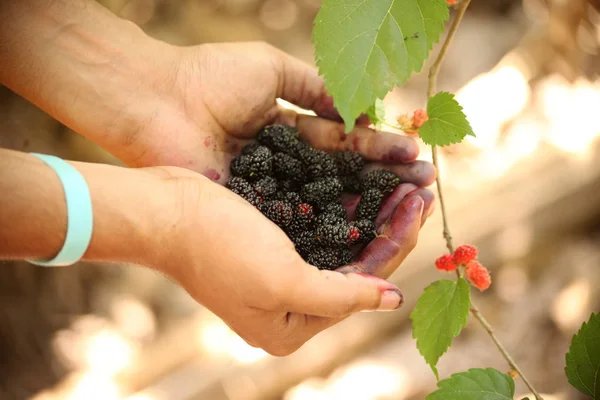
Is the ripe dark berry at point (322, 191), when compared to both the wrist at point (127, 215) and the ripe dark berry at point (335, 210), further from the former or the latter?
the wrist at point (127, 215)

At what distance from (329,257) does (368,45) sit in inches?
16.0

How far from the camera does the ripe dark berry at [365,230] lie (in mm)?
1047

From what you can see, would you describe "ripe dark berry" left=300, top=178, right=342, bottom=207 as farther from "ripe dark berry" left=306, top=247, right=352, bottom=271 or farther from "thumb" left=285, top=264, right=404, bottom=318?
"thumb" left=285, top=264, right=404, bottom=318

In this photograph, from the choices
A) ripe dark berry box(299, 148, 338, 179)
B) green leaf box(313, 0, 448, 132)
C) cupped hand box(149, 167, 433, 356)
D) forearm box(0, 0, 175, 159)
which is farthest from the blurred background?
green leaf box(313, 0, 448, 132)

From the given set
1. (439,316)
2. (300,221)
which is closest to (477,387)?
(439,316)

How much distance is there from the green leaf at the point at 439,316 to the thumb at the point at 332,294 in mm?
97

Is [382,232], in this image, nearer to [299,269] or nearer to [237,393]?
[299,269]

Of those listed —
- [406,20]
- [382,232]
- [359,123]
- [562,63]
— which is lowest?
[382,232]

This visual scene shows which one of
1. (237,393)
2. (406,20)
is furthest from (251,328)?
(237,393)

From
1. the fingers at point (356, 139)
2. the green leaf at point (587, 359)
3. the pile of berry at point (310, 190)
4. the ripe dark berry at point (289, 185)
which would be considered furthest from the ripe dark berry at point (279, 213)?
the green leaf at point (587, 359)

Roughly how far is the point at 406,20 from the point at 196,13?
0.96m

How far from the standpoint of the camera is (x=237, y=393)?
59.9 inches

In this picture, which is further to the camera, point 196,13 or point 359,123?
point 196,13

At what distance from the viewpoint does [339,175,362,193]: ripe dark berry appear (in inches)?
46.1
